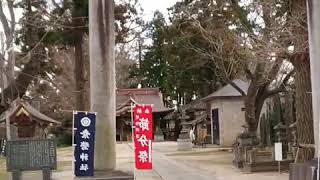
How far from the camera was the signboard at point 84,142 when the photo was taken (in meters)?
10.5

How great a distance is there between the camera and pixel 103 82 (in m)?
11.1

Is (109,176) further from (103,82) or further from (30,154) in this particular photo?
(30,154)

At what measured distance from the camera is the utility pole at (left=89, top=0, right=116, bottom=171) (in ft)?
36.3

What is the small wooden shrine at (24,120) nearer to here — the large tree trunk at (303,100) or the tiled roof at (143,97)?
the large tree trunk at (303,100)

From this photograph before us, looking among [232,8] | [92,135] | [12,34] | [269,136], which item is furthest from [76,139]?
[269,136]

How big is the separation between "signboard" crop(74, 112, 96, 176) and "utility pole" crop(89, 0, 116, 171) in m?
0.43

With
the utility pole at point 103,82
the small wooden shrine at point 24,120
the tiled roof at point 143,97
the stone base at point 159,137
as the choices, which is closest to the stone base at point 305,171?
the utility pole at point 103,82

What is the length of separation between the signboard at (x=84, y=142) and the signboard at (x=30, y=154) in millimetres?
5284

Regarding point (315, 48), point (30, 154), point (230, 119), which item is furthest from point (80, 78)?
point (315, 48)

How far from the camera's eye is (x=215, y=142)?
44844 mm

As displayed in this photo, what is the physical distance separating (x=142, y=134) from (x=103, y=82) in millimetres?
1679

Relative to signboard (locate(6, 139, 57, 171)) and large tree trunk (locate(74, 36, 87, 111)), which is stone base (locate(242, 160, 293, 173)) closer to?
signboard (locate(6, 139, 57, 171))

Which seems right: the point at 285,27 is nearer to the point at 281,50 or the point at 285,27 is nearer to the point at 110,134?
the point at 281,50

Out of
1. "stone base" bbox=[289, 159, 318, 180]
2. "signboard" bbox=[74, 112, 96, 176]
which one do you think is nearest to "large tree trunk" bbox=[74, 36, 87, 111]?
"signboard" bbox=[74, 112, 96, 176]
